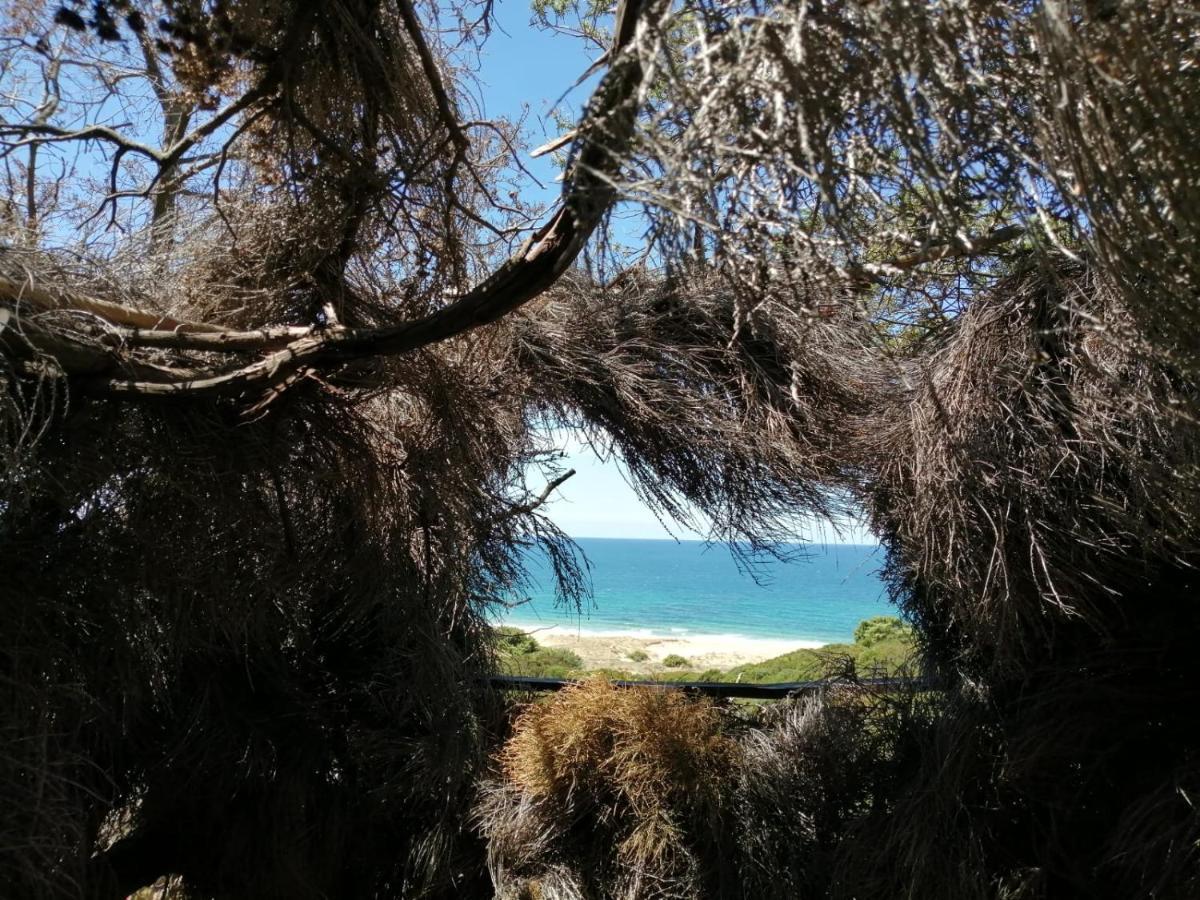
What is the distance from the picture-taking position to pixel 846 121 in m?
1.13

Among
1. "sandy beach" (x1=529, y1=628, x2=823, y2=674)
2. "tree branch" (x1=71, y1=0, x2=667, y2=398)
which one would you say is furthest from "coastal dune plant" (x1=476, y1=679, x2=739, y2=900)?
"sandy beach" (x1=529, y1=628, x2=823, y2=674)

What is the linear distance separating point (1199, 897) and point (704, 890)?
1615mm

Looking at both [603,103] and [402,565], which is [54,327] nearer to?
[603,103]

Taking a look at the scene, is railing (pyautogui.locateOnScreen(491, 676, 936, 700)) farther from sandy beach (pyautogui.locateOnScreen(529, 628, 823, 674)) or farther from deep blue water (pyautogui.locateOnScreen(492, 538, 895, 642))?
deep blue water (pyautogui.locateOnScreen(492, 538, 895, 642))

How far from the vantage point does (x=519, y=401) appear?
335cm

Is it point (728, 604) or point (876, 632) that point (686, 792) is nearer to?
point (876, 632)

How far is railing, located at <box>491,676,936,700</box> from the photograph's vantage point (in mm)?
3637

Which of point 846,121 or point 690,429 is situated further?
point 690,429

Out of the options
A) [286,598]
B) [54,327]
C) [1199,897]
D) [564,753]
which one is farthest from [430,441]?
[1199,897]

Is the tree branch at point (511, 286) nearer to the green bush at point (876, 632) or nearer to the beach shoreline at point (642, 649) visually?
the beach shoreline at point (642, 649)

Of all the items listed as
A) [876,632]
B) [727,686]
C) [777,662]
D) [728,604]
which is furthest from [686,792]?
[728,604]

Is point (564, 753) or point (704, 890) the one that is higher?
point (564, 753)

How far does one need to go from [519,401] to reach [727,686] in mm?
1623

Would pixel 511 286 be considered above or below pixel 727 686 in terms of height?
above
